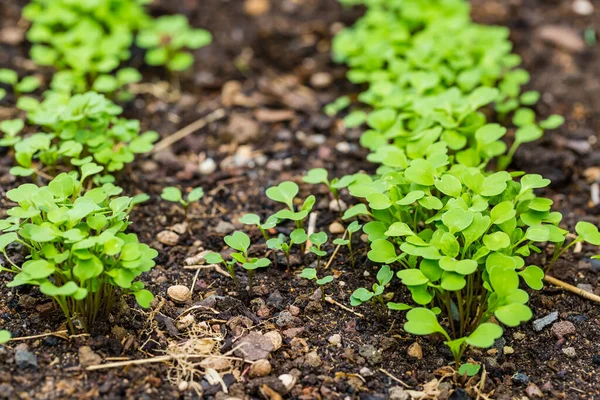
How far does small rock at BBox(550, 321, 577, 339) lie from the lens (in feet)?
7.48

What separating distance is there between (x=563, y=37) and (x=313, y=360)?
284cm

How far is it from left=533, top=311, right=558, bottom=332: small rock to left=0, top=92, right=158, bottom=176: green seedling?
1663 mm

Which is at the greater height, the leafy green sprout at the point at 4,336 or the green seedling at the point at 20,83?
the green seedling at the point at 20,83

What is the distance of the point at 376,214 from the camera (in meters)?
2.40

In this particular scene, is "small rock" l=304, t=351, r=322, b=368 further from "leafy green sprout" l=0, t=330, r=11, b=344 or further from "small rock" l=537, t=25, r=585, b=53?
"small rock" l=537, t=25, r=585, b=53

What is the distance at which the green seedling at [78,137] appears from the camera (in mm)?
2643

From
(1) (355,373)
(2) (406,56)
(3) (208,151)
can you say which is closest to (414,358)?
(1) (355,373)

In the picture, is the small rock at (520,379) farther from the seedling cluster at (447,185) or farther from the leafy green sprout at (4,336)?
the leafy green sprout at (4,336)

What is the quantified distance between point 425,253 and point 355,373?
17.4 inches

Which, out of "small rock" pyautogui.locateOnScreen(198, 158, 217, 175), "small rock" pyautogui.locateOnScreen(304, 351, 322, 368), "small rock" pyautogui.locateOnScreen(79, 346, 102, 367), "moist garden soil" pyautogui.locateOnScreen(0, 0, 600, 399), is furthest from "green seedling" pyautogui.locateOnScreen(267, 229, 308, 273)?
"small rock" pyautogui.locateOnScreen(198, 158, 217, 175)

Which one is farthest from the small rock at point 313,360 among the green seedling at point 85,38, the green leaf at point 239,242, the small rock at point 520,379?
the green seedling at point 85,38

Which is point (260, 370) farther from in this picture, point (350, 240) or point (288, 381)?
point (350, 240)

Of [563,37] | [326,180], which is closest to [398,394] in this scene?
[326,180]

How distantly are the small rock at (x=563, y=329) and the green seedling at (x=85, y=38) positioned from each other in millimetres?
2276
